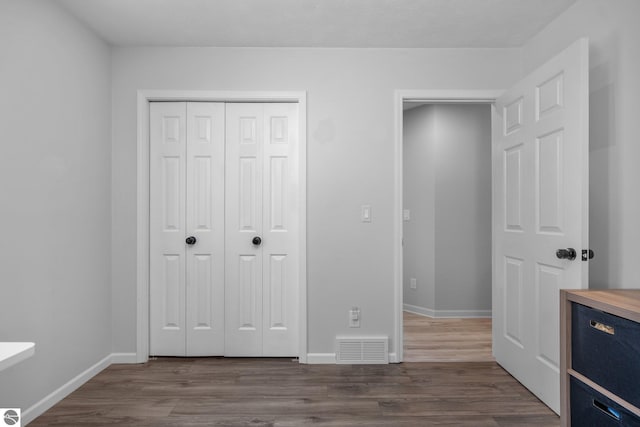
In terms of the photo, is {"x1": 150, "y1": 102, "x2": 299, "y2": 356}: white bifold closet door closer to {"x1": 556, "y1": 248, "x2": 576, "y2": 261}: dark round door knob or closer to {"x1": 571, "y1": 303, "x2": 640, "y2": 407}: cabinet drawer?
{"x1": 556, "y1": 248, "x2": 576, "y2": 261}: dark round door knob

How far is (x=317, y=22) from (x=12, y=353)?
2421 millimetres

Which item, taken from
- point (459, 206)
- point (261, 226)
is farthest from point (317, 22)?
point (459, 206)

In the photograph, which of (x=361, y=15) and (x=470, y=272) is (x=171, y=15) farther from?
(x=470, y=272)

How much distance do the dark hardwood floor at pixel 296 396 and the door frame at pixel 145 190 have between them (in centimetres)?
27

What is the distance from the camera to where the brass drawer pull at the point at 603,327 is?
4.93 feet

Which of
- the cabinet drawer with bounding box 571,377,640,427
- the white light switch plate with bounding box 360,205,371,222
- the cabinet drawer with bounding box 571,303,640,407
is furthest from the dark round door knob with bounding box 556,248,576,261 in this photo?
the white light switch plate with bounding box 360,205,371,222

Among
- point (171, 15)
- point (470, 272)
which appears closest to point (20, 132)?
point (171, 15)

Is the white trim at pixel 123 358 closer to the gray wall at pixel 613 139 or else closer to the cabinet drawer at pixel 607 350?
the cabinet drawer at pixel 607 350

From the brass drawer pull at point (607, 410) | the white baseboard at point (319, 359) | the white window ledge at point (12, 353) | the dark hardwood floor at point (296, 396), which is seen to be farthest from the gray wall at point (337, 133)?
the white window ledge at point (12, 353)

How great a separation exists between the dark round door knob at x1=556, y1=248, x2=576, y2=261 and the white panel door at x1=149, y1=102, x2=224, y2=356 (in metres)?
2.30

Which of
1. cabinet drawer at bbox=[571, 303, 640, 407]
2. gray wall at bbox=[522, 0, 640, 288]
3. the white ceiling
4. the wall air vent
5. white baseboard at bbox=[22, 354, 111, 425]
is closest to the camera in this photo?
cabinet drawer at bbox=[571, 303, 640, 407]

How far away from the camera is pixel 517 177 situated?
2.61 m

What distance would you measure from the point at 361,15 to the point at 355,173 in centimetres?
110

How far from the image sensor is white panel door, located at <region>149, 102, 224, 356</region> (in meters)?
3.04
